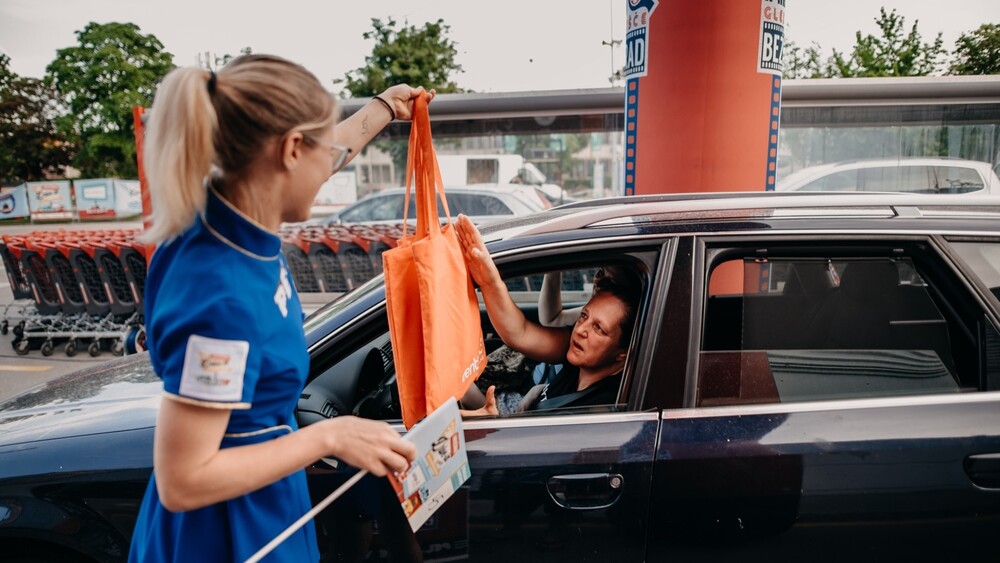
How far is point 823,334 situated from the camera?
219 centimetres

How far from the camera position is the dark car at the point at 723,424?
184 cm

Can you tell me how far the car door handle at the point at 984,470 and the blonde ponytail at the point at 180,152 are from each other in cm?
202

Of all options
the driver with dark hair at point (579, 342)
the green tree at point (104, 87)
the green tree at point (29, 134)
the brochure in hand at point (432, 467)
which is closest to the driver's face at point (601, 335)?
the driver with dark hair at point (579, 342)

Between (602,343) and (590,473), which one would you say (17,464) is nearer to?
(590,473)

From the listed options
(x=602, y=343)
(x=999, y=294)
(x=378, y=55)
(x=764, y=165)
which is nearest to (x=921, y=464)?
(x=999, y=294)

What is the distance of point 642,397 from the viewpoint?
1.98 m

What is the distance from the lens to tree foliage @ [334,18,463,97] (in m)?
33.2

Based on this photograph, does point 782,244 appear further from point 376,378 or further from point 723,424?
point 376,378

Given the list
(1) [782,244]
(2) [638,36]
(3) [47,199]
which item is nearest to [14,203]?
(3) [47,199]

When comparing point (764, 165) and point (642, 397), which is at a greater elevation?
point (764, 165)

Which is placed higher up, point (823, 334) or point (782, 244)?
point (782, 244)

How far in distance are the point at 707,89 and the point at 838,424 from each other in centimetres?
346

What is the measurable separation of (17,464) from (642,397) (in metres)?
1.90

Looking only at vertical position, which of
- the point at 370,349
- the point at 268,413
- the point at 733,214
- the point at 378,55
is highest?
the point at 378,55
